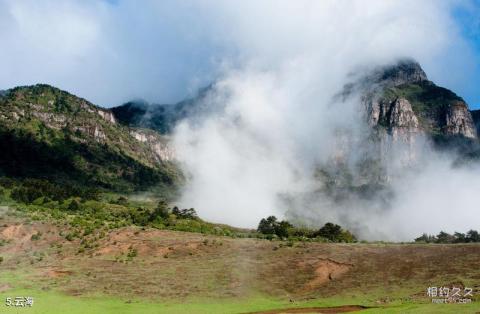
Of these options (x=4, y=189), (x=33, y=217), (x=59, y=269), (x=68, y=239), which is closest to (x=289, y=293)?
(x=59, y=269)

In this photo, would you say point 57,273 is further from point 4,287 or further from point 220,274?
point 220,274

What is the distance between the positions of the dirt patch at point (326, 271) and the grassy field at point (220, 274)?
11 cm

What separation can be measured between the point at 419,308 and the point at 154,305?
2360 cm

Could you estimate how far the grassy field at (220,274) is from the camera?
1847 inches

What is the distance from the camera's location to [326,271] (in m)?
56.5

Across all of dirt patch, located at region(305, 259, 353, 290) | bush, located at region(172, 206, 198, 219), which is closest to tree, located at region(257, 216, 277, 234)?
bush, located at region(172, 206, 198, 219)

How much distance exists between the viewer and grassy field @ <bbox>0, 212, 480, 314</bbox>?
154ft

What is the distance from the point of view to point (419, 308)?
123 ft

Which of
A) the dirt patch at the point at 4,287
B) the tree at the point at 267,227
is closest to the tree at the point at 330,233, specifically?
the tree at the point at 267,227

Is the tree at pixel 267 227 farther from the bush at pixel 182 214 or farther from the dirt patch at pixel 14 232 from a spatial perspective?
the dirt patch at pixel 14 232

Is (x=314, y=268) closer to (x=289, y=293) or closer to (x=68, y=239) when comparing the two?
(x=289, y=293)

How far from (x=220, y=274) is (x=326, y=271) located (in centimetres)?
1160

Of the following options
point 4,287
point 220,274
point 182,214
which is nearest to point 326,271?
point 220,274

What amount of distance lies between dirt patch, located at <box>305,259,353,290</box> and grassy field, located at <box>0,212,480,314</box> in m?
0.11
